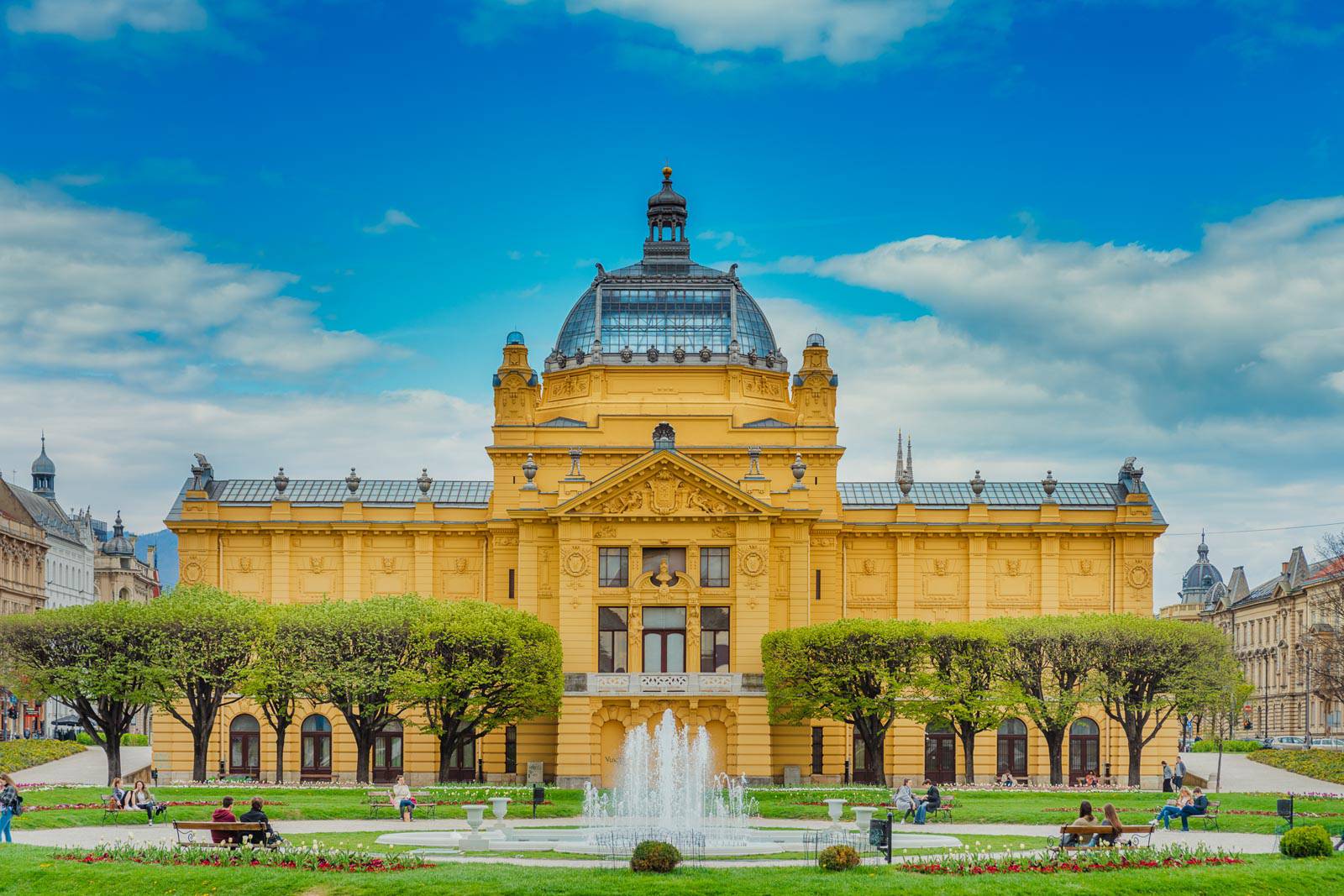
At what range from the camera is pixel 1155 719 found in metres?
95.2

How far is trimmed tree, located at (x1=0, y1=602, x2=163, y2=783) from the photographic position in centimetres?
7925

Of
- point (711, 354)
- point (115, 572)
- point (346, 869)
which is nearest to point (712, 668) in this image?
point (711, 354)

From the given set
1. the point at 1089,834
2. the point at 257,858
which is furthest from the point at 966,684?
the point at 257,858

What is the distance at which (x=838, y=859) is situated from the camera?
43562 millimetres

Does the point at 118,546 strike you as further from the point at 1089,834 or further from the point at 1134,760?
the point at 1089,834

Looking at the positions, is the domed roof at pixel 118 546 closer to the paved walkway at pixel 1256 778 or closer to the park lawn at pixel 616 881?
the paved walkway at pixel 1256 778

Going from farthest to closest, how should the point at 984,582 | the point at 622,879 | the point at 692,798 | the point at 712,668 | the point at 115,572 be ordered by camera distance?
the point at 115,572, the point at 984,582, the point at 712,668, the point at 692,798, the point at 622,879

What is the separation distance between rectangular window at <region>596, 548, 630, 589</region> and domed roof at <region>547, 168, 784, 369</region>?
1258 centimetres

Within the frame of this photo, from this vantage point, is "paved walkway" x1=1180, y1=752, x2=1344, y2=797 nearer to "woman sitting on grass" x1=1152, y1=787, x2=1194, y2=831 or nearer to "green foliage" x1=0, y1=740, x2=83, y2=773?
"woman sitting on grass" x1=1152, y1=787, x2=1194, y2=831

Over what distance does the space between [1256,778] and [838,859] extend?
60.5 meters

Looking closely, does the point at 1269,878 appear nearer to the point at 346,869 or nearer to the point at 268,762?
the point at 346,869

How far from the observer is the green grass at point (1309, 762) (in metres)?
94.4

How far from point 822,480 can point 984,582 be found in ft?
36.6

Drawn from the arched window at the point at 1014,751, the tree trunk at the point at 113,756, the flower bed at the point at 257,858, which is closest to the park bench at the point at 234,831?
the flower bed at the point at 257,858
